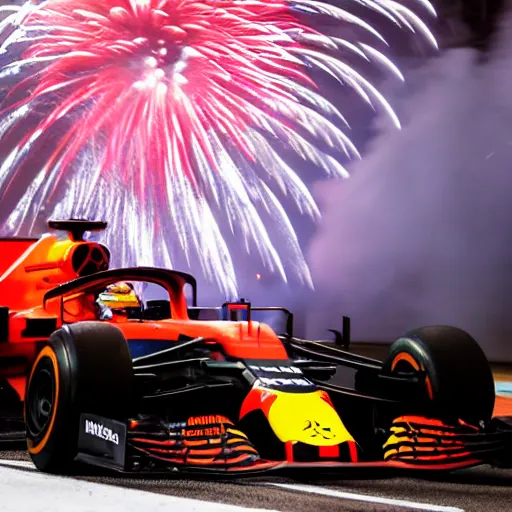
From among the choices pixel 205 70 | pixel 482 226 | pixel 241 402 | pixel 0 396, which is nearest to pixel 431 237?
pixel 482 226

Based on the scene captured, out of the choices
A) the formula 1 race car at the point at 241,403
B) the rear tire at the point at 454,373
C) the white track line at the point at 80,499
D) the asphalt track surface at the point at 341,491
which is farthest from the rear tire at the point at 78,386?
the rear tire at the point at 454,373

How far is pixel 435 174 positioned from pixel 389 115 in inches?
71.1

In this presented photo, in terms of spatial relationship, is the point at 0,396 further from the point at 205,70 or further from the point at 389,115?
the point at 389,115

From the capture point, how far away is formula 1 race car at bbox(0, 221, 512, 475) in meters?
5.80

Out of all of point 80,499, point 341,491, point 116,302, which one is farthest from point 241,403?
point 116,302

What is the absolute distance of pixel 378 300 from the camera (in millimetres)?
26625

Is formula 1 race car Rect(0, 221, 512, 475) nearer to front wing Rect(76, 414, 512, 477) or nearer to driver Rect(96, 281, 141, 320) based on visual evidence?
front wing Rect(76, 414, 512, 477)

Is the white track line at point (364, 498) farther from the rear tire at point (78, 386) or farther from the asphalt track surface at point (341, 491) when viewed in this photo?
the rear tire at point (78, 386)

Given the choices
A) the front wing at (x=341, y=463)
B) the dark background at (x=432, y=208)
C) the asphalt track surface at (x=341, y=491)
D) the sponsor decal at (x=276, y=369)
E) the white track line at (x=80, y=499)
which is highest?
the dark background at (x=432, y=208)

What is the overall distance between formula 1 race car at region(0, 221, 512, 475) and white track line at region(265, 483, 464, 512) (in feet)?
0.44

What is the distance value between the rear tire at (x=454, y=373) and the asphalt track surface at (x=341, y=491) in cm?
45

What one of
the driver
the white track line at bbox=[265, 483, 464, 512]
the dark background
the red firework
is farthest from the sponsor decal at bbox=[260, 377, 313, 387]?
the dark background

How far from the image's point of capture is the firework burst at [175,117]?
21.0 metres

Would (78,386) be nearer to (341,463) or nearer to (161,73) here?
(341,463)
